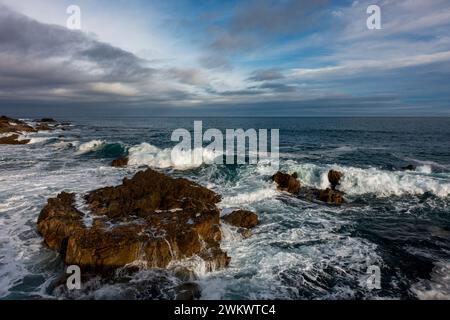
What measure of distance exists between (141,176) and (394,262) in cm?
1000

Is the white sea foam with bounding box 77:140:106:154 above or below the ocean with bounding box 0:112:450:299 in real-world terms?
above

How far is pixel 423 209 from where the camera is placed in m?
13.1

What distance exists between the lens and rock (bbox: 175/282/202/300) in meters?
6.93

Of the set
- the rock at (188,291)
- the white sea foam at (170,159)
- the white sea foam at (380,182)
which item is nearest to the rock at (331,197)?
the white sea foam at (380,182)

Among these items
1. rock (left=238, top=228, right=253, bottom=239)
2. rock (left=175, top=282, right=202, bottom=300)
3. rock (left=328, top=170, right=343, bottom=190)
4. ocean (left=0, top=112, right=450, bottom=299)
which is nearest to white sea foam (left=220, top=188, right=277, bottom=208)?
ocean (left=0, top=112, right=450, bottom=299)

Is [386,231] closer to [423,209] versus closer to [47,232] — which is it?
[423,209]

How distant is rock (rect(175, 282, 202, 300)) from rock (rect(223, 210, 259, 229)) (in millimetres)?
3822

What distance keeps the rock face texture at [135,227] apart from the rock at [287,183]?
492cm

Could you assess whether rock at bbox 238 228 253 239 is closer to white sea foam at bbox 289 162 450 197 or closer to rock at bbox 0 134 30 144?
white sea foam at bbox 289 162 450 197

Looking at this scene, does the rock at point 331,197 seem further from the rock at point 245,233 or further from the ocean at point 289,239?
the rock at point 245,233

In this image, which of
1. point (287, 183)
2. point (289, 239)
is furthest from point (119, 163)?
point (289, 239)

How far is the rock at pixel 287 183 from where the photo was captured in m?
15.7

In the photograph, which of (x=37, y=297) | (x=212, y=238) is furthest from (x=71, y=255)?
(x=212, y=238)

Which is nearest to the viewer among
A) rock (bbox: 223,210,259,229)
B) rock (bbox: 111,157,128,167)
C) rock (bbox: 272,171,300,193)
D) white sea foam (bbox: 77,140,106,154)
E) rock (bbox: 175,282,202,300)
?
rock (bbox: 175,282,202,300)
